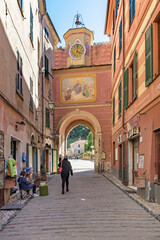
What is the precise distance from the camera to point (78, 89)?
24141 millimetres

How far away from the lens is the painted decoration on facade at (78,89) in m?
24.0

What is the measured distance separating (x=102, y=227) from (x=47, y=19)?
1938 cm

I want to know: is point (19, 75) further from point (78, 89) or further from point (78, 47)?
point (78, 47)

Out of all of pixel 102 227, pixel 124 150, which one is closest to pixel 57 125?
pixel 124 150

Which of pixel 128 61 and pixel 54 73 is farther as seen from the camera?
pixel 54 73

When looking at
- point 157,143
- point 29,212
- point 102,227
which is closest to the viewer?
point 102,227

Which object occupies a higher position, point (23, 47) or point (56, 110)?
point (23, 47)

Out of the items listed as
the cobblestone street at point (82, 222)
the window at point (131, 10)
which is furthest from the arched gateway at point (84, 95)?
the cobblestone street at point (82, 222)

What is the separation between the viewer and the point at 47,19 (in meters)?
21.4

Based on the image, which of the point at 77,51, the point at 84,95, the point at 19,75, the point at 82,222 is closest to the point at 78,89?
the point at 84,95

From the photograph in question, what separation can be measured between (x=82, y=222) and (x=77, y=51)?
21.8 metres

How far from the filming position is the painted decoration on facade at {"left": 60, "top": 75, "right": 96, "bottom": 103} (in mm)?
24047

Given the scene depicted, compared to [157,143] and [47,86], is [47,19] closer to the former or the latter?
[47,86]

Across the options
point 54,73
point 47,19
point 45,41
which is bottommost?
point 54,73
